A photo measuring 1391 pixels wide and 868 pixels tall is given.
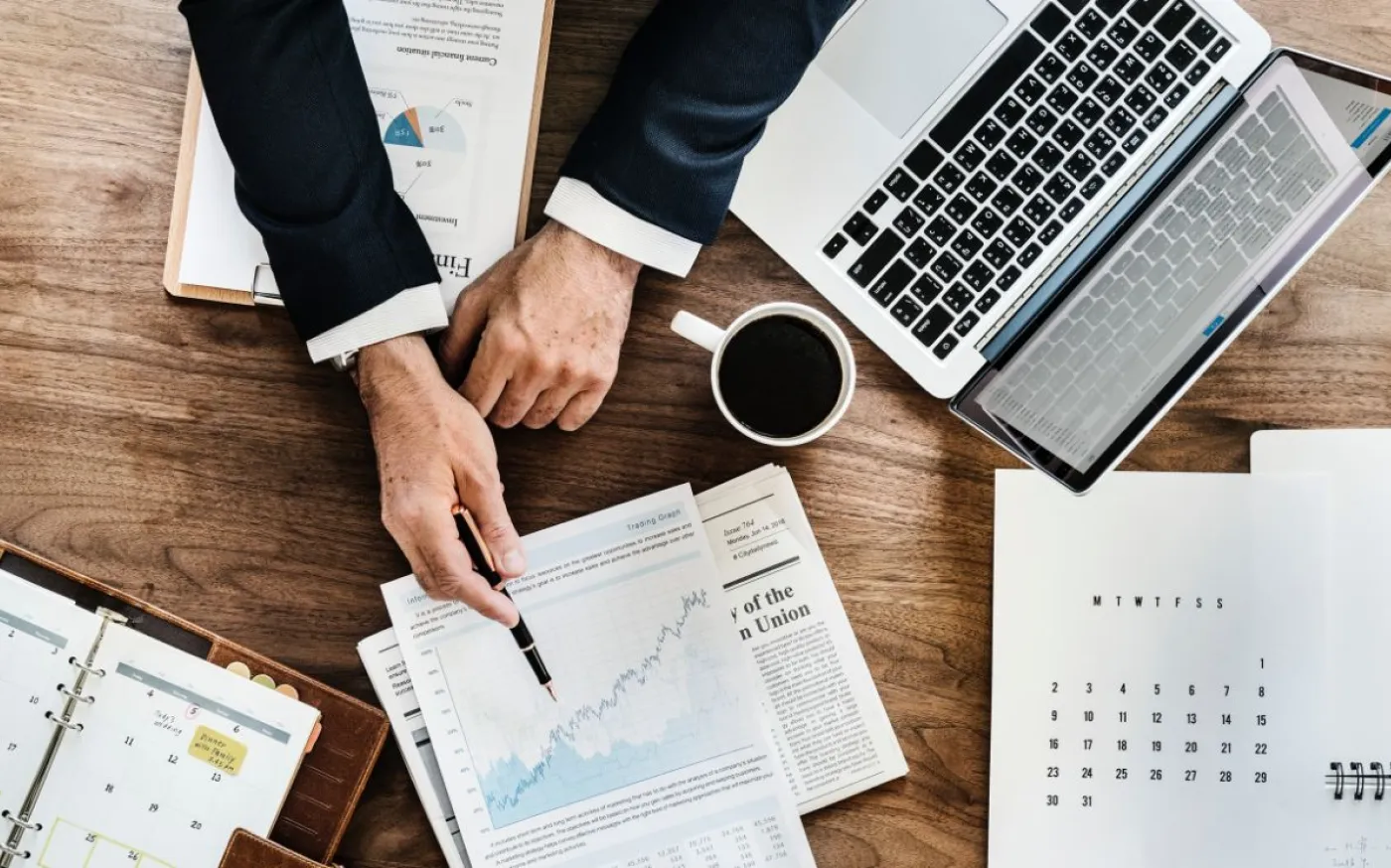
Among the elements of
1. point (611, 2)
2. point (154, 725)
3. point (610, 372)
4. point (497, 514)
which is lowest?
point (154, 725)

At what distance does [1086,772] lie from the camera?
962mm

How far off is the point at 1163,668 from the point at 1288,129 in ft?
1.56

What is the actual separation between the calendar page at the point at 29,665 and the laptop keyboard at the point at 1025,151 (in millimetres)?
755

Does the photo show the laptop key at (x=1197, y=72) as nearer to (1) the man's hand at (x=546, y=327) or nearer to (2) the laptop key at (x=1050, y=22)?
(2) the laptop key at (x=1050, y=22)

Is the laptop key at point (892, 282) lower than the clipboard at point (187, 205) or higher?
higher

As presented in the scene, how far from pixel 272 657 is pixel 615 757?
0.32 meters

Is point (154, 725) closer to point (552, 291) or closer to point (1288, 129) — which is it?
point (552, 291)

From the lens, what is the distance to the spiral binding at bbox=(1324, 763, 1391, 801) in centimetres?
95

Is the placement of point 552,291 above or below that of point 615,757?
above

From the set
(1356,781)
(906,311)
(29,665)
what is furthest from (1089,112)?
(29,665)

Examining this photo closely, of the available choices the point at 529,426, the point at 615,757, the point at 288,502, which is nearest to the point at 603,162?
the point at 529,426

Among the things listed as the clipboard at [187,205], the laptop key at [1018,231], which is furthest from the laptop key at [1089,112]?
the clipboard at [187,205]

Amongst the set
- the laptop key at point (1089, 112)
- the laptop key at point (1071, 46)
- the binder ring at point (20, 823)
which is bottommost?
the binder ring at point (20, 823)

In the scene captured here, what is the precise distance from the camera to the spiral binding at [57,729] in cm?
92
